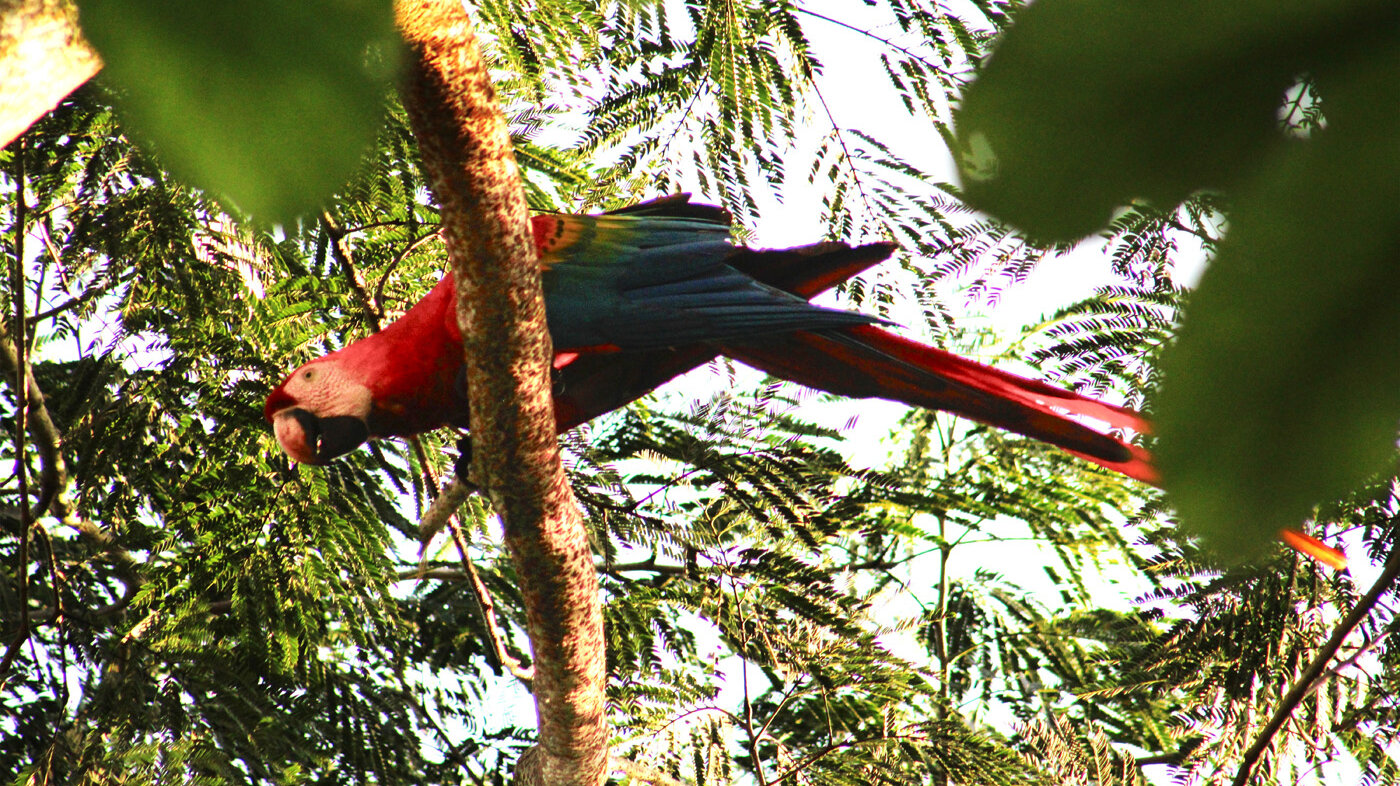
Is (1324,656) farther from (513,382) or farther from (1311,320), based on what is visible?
(1311,320)

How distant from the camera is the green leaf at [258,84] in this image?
0.18 m

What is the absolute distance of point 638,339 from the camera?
1928 mm

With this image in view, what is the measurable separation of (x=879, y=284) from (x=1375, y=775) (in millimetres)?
1391

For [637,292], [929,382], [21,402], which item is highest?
[637,292]

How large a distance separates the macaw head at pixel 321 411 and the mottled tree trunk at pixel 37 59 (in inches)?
40.7

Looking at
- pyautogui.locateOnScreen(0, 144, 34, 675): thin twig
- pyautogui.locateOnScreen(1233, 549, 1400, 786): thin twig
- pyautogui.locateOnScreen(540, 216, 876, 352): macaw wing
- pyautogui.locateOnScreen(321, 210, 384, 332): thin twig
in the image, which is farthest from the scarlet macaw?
pyautogui.locateOnScreen(1233, 549, 1400, 786): thin twig

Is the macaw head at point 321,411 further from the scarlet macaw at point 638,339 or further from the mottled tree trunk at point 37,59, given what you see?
the mottled tree trunk at point 37,59

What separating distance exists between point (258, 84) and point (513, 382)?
3.77 feet

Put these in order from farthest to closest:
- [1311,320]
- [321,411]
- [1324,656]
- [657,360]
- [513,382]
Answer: [657,360]
[321,411]
[1324,656]
[513,382]
[1311,320]

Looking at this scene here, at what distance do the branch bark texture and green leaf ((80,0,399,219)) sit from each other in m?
0.58

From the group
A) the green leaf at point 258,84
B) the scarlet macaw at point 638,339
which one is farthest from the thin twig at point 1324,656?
the green leaf at point 258,84

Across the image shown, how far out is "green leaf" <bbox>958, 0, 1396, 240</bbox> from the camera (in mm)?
173

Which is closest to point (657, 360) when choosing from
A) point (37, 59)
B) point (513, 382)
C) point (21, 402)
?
point (513, 382)

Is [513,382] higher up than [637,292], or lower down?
lower down
